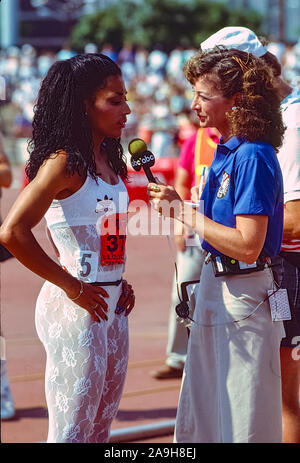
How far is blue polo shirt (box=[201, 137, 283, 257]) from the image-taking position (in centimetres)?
288

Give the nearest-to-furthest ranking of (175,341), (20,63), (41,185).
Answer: (41,185), (175,341), (20,63)

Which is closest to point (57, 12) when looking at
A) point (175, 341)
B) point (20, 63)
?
point (20, 63)

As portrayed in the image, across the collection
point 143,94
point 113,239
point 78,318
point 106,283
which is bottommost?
point 78,318

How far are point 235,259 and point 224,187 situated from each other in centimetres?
27

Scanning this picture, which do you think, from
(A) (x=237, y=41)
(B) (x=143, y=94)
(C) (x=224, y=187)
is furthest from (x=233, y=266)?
(B) (x=143, y=94)

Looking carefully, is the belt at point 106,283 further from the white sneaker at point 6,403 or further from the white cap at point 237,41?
the white sneaker at point 6,403

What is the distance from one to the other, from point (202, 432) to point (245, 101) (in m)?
1.25

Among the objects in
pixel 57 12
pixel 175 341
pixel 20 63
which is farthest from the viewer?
pixel 57 12

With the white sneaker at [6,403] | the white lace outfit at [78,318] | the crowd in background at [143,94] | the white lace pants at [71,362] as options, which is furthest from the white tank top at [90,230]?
the crowd in background at [143,94]

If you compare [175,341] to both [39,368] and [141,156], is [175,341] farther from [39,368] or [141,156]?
[141,156]

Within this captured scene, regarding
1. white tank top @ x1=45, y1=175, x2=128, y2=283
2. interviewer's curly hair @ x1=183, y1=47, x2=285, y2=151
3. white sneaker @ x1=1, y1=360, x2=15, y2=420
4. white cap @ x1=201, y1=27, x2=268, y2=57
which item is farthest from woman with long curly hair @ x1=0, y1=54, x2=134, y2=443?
white sneaker @ x1=1, y1=360, x2=15, y2=420

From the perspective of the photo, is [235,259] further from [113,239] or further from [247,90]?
[247,90]

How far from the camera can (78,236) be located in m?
3.04

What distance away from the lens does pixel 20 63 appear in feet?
92.2
